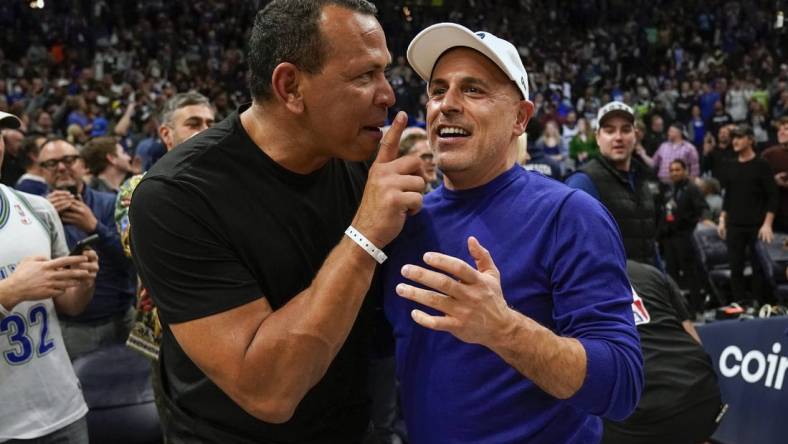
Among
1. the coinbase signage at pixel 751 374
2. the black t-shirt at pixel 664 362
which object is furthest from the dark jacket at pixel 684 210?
the black t-shirt at pixel 664 362

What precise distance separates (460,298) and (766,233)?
23.2 ft

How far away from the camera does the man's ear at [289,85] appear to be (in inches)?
70.7

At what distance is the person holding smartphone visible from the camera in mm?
2461

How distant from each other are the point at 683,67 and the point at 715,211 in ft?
41.1

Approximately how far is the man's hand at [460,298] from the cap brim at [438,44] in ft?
1.92

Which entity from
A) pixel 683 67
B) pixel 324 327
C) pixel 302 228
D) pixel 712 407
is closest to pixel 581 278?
pixel 324 327

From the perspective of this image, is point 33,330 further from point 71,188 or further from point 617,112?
point 617,112

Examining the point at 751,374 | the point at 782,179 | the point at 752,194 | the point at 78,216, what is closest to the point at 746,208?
the point at 752,194

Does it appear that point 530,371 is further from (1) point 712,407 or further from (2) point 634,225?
(2) point 634,225

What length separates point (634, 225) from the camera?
194 inches

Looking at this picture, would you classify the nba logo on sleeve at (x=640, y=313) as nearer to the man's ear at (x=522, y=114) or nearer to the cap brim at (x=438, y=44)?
the man's ear at (x=522, y=114)

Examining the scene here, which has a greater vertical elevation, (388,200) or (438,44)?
(438,44)

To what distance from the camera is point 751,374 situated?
4.34 m

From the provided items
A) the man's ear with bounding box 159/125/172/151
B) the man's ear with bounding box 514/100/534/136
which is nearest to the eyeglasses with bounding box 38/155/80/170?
the man's ear with bounding box 159/125/172/151
